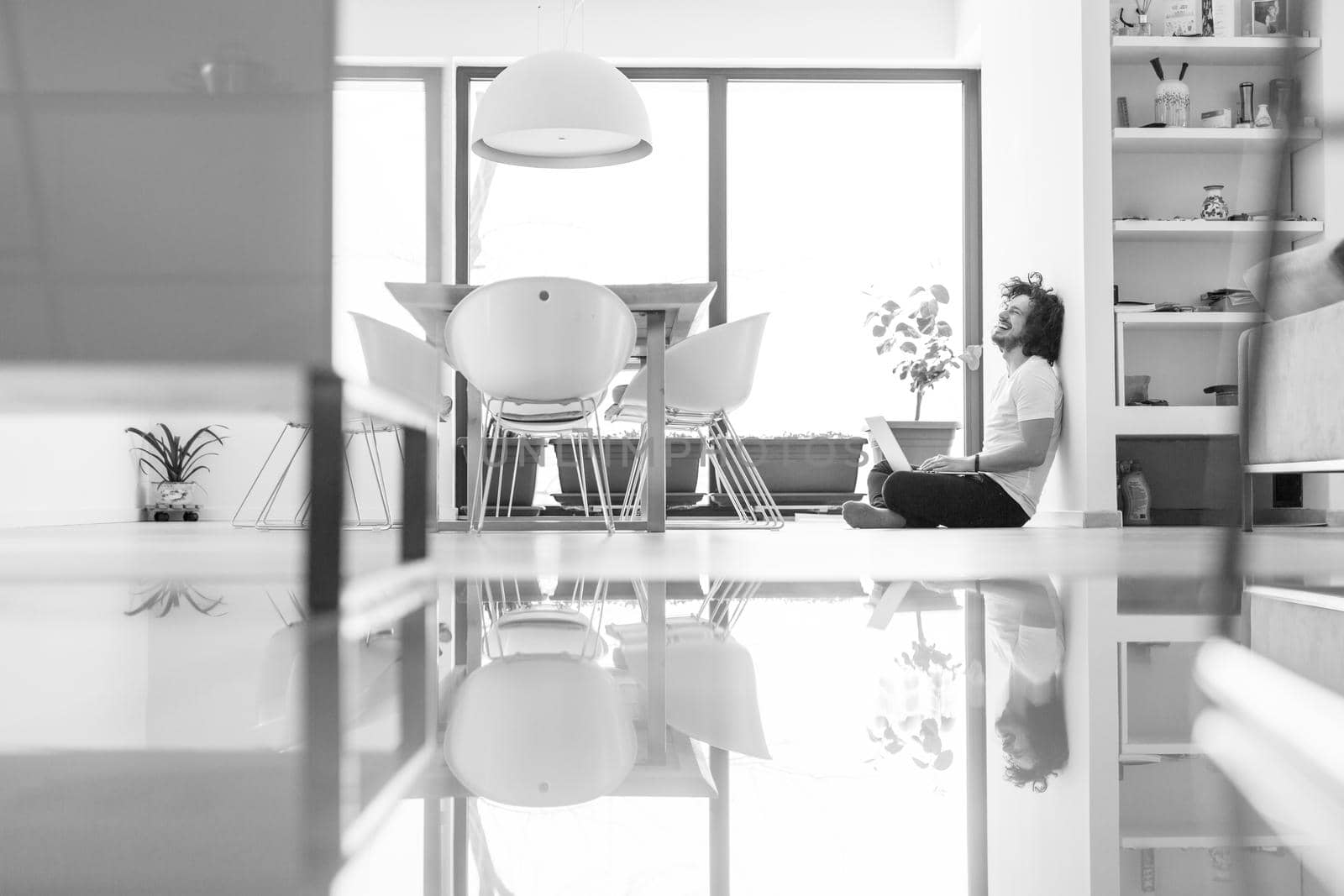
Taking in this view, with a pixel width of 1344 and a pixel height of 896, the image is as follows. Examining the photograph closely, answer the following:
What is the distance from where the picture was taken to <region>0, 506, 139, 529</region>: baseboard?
4355mm

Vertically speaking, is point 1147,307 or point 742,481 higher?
point 1147,307

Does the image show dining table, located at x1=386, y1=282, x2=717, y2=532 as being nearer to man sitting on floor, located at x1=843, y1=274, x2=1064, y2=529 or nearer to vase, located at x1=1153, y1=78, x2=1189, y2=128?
man sitting on floor, located at x1=843, y1=274, x2=1064, y2=529

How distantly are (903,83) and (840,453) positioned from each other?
223 cm

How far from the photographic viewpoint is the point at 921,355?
5844mm

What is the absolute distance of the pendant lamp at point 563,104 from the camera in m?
3.45

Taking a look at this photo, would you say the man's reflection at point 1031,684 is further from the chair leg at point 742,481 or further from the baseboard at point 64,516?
the baseboard at point 64,516

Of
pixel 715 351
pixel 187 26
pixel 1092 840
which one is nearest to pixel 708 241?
pixel 715 351

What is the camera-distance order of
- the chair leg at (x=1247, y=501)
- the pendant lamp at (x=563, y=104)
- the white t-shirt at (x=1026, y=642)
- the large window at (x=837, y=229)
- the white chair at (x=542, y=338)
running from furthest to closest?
the large window at (x=837, y=229), the pendant lamp at (x=563, y=104), the chair leg at (x=1247, y=501), the white chair at (x=542, y=338), the white t-shirt at (x=1026, y=642)

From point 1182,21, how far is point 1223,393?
150 centimetres

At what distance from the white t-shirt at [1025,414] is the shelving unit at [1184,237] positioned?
248 mm

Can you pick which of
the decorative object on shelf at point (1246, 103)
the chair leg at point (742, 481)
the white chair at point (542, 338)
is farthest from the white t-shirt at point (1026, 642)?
the decorative object on shelf at point (1246, 103)

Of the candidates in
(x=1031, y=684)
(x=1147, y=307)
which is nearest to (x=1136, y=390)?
(x=1147, y=307)

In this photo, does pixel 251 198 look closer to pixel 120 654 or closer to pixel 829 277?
pixel 120 654

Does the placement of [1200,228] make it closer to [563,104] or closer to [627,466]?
[563,104]
